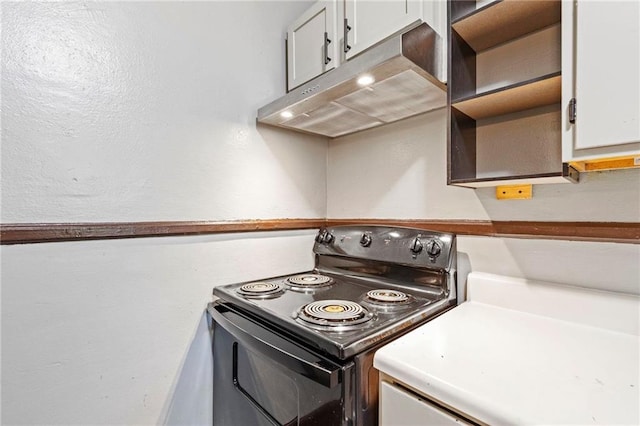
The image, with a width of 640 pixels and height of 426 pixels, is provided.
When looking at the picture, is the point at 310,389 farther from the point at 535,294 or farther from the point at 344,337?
the point at 535,294

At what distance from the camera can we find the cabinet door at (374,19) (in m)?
1.08

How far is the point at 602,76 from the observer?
0.72 metres

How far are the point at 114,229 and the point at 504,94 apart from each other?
4.57ft

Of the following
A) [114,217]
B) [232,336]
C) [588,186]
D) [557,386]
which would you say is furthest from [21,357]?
[588,186]

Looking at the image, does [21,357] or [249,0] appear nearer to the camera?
[21,357]

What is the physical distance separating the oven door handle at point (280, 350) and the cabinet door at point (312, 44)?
1.12 m

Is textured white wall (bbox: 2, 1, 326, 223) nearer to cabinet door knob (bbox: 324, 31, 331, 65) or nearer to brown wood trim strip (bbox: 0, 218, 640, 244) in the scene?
brown wood trim strip (bbox: 0, 218, 640, 244)

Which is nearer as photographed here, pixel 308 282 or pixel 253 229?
pixel 308 282

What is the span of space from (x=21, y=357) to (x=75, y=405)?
24 centimetres

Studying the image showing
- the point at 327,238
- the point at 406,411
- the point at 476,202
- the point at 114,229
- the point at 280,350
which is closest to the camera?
the point at 406,411

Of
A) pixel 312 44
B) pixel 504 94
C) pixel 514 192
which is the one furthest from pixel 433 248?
pixel 312 44

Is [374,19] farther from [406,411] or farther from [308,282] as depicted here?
[406,411]

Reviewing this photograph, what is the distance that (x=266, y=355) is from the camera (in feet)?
2.97

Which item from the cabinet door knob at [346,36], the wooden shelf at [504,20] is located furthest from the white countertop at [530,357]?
the cabinet door knob at [346,36]
